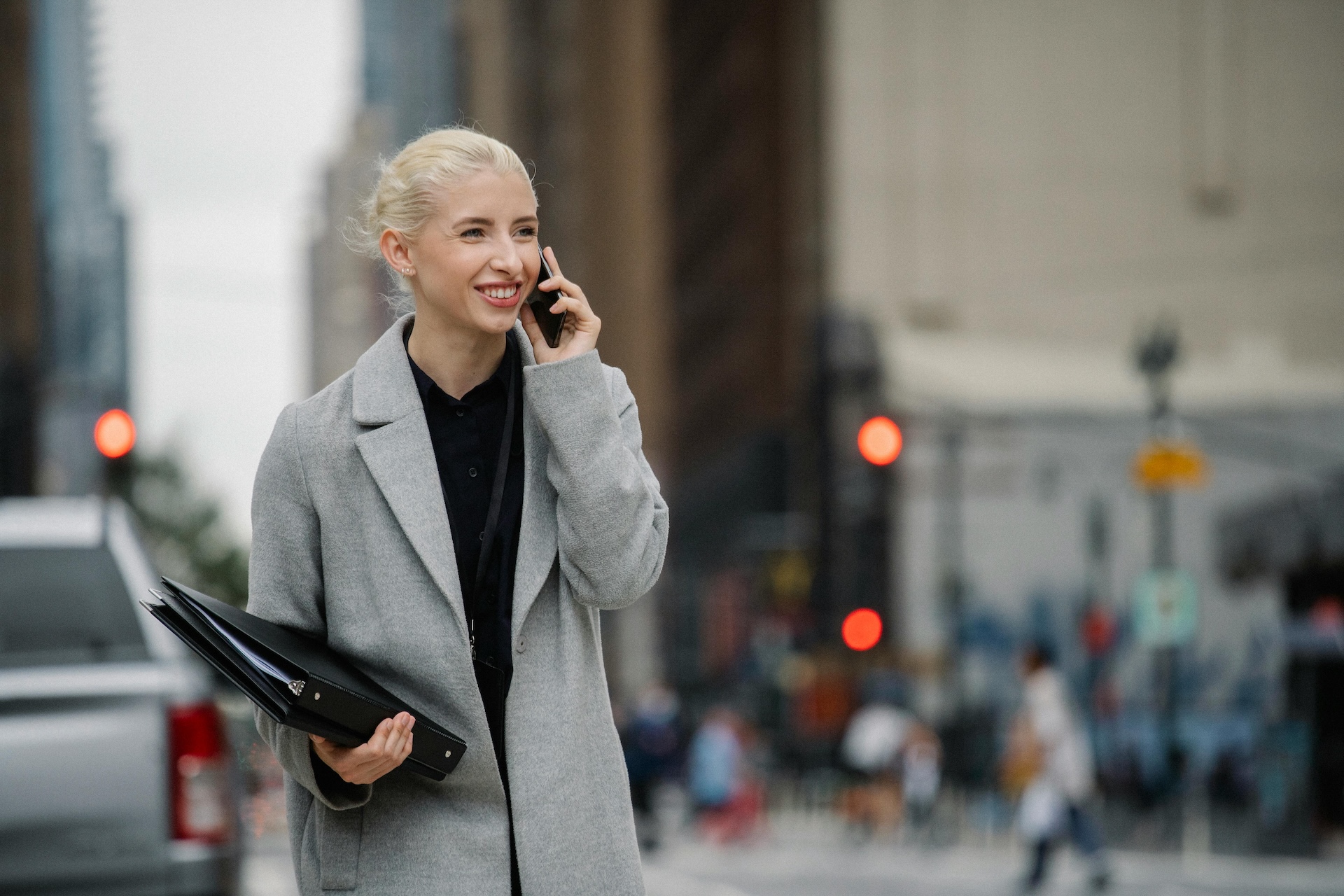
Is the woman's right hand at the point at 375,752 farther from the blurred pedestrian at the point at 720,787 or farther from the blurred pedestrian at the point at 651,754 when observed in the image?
the blurred pedestrian at the point at 720,787

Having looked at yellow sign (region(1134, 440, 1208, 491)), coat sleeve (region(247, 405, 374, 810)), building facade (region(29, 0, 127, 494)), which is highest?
building facade (region(29, 0, 127, 494))

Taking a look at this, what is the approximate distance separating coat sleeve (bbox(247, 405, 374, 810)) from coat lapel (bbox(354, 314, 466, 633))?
4.1 inches

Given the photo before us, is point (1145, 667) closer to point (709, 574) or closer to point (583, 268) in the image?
point (709, 574)

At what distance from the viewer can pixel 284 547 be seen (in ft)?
8.09

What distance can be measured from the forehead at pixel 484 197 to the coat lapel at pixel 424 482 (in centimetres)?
21

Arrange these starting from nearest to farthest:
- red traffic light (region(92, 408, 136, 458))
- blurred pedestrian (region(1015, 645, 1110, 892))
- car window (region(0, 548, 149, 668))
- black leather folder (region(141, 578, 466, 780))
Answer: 1. black leather folder (region(141, 578, 466, 780))
2. car window (region(0, 548, 149, 668))
3. red traffic light (region(92, 408, 136, 458))
4. blurred pedestrian (region(1015, 645, 1110, 892))

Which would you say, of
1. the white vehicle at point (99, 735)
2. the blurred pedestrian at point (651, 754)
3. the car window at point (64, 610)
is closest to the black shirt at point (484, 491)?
the white vehicle at point (99, 735)

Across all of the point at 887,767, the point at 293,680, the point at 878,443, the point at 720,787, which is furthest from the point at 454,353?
the point at 887,767

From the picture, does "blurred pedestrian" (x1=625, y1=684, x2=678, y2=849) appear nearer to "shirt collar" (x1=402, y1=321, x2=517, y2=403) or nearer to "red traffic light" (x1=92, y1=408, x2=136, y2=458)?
"red traffic light" (x1=92, y1=408, x2=136, y2=458)

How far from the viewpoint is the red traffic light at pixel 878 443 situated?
15180 mm

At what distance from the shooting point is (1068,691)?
25.1m

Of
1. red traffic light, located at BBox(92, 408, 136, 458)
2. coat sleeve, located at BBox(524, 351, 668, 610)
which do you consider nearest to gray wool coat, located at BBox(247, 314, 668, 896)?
coat sleeve, located at BBox(524, 351, 668, 610)

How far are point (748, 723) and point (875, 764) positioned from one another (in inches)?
478

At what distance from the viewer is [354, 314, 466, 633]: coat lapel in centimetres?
240
